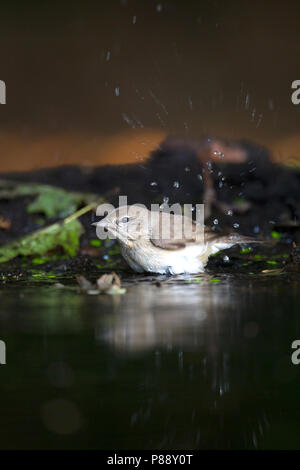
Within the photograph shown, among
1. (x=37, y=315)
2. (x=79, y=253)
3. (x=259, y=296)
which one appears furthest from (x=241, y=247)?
(x=37, y=315)

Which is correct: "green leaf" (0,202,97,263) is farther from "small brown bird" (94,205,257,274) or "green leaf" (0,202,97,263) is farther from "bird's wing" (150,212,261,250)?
"bird's wing" (150,212,261,250)

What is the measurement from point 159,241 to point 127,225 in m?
0.32

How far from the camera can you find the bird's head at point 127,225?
4.88 metres

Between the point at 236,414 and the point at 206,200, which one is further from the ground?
the point at 206,200

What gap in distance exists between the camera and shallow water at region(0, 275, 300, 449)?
6.62 ft

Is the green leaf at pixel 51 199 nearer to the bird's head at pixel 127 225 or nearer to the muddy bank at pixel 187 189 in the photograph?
the muddy bank at pixel 187 189

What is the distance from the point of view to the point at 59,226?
6.14 m

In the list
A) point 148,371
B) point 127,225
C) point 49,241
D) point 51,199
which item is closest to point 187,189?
point 51,199

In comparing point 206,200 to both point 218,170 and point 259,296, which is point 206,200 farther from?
point 259,296

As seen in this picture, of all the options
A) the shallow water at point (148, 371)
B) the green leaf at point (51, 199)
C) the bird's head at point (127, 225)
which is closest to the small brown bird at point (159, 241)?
the bird's head at point (127, 225)

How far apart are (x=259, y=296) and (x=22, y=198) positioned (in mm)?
4838

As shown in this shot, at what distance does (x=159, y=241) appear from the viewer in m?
4.82

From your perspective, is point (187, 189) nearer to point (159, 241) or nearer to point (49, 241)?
point (49, 241)

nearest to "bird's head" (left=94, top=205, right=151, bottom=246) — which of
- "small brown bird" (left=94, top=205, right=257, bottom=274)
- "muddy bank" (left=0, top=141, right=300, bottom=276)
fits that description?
"small brown bird" (left=94, top=205, right=257, bottom=274)
